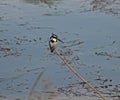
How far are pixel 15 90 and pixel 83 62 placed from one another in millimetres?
1358

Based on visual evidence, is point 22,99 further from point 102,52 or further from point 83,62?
point 102,52

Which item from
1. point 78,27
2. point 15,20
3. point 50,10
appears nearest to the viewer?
point 78,27

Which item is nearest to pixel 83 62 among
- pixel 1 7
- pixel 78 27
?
pixel 78 27

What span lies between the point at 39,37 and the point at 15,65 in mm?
1553

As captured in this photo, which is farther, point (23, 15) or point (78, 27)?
point (23, 15)

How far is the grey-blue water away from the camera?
230 inches

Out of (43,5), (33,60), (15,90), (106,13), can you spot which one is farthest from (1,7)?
(15,90)

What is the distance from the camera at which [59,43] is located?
24.6 feet

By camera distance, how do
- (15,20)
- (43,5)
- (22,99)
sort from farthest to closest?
(43,5), (15,20), (22,99)

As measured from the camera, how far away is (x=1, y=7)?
35.7 ft

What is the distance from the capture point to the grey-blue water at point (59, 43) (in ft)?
19.1

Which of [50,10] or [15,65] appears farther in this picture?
[50,10]

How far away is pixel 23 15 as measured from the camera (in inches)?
392

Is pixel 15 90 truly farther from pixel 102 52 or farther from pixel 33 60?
pixel 102 52
